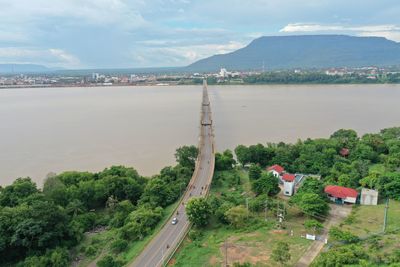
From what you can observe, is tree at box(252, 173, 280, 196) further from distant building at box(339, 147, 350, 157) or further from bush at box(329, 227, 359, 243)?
distant building at box(339, 147, 350, 157)

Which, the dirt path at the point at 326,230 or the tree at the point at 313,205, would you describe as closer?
the dirt path at the point at 326,230

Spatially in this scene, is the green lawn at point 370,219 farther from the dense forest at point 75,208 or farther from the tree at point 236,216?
the dense forest at point 75,208

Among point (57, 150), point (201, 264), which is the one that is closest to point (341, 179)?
point (201, 264)

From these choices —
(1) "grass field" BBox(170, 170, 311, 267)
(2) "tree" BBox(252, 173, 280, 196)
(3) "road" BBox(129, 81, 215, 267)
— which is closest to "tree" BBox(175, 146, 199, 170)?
(3) "road" BBox(129, 81, 215, 267)

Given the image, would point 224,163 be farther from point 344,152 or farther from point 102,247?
point 102,247

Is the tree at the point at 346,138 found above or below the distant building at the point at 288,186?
above

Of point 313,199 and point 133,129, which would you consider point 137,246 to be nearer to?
point 313,199

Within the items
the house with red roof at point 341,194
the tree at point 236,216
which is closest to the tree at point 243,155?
the house with red roof at point 341,194
